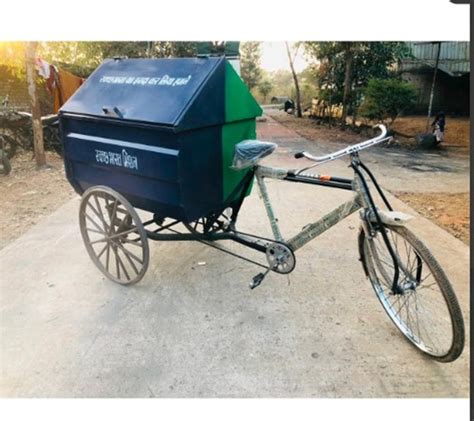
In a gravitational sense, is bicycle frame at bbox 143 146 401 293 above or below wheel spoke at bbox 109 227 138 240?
above

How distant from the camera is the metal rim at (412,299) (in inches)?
73.0

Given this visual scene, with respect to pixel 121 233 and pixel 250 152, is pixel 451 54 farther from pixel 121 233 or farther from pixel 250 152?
pixel 121 233

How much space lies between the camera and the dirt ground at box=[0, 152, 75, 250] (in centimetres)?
354

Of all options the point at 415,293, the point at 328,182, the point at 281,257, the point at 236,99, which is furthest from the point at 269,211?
the point at 415,293

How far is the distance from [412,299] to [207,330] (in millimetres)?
1026

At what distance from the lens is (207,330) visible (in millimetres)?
2080

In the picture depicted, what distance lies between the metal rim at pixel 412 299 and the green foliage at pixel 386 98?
169cm

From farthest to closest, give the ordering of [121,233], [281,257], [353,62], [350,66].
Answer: [350,66], [353,62], [121,233], [281,257]

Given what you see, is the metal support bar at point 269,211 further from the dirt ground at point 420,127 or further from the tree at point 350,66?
the dirt ground at point 420,127

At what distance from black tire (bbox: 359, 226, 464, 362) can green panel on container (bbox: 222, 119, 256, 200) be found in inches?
29.9

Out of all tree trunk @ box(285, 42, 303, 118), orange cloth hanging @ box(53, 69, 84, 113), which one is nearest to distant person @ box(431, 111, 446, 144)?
tree trunk @ box(285, 42, 303, 118)

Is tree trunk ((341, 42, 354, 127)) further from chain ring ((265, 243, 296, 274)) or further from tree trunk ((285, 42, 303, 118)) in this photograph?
chain ring ((265, 243, 296, 274))

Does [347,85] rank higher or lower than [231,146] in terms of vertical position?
higher
